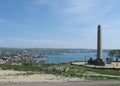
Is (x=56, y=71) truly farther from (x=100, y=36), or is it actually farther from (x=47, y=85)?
(x=100, y=36)

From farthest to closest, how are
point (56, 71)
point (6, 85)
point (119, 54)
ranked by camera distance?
point (119, 54), point (56, 71), point (6, 85)

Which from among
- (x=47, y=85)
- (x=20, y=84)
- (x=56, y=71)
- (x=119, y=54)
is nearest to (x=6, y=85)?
(x=20, y=84)

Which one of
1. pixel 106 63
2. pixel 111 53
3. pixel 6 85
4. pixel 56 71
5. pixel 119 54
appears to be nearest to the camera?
pixel 6 85

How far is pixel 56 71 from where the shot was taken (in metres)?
47.6

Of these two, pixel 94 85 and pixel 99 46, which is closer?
pixel 94 85

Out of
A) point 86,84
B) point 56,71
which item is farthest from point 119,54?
point 86,84

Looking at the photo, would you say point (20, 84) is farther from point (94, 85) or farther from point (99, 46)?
point (99, 46)

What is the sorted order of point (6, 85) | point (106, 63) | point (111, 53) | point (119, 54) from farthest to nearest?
1. point (111, 53)
2. point (119, 54)
3. point (106, 63)
4. point (6, 85)

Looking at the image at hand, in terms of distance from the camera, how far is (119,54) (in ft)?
366

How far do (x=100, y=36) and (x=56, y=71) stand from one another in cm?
2497

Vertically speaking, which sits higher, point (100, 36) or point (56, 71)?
point (100, 36)

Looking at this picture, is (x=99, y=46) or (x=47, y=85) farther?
(x=99, y=46)

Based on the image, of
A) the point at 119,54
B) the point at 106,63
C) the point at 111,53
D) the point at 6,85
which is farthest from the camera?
the point at 111,53

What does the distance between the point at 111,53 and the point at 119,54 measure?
8401mm
